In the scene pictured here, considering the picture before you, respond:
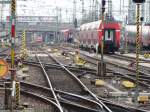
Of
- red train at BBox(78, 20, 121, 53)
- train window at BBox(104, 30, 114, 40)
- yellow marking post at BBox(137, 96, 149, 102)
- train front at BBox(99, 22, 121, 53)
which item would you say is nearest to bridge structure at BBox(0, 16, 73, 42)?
red train at BBox(78, 20, 121, 53)

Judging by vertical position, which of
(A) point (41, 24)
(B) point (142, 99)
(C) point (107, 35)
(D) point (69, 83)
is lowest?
(A) point (41, 24)

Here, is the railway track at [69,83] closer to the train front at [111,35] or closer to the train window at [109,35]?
the train front at [111,35]

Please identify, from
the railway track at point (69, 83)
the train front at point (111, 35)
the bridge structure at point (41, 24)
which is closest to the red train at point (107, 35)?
the train front at point (111, 35)

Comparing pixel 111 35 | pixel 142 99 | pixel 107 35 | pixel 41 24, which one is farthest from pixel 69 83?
pixel 41 24

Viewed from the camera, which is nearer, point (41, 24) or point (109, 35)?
point (109, 35)

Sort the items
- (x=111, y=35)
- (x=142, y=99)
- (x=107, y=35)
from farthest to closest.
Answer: (x=107, y=35)
(x=111, y=35)
(x=142, y=99)

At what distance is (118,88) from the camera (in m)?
19.7

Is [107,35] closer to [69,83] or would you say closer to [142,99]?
[69,83]

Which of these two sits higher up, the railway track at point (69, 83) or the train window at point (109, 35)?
the train window at point (109, 35)

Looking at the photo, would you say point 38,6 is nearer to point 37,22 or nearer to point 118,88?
point 37,22

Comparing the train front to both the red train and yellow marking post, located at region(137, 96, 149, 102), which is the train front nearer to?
the red train

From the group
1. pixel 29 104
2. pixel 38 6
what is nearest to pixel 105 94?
pixel 29 104

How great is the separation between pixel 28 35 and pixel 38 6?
209 ft

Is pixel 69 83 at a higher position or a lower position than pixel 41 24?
higher
